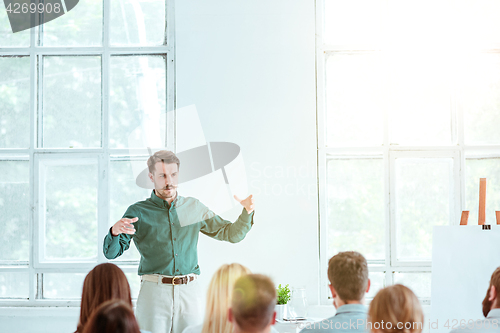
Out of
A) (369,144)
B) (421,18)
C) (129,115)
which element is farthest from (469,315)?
(129,115)

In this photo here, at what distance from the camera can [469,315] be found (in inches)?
97.7

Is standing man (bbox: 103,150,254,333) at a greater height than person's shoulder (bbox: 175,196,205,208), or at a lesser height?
lesser

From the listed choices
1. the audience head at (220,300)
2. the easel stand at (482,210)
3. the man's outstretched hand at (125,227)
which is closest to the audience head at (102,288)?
the audience head at (220,300)

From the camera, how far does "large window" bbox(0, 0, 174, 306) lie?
3.10m

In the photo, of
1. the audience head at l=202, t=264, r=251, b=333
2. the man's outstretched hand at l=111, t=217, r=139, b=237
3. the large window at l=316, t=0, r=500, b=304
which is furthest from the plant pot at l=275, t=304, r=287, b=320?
the man's outstretched hand at l=111, t=217, r=139, b=237

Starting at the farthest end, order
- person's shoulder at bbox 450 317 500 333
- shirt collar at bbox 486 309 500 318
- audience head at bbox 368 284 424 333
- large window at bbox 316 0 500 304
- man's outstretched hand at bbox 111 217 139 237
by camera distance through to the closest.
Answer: large window at bbox 316 0 500 304 → man's outstretched hand at bbox 111 217 139 237 → shirt collar at bbox 486 309 500 318 → person's shoulder at bbox 450 317 500 333 → audience head at bbox 368 284 424 333

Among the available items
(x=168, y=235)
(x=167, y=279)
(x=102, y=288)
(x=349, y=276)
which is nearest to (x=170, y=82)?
(x=168, y=235)

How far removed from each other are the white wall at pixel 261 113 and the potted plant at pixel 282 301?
320 millimetres

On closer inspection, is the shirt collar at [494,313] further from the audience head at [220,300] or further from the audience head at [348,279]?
the audience head at [220,300]

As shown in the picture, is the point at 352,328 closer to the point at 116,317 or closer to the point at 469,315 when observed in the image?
the point at 116,317

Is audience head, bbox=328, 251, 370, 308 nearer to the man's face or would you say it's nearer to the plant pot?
the plant pot

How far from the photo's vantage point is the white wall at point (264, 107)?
116 inches

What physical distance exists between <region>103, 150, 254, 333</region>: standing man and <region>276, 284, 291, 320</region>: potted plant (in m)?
0.41

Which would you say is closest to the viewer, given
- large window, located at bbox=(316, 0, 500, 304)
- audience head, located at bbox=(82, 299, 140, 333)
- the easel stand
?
audience head, located at bbox=(82, 299, 140, 333)
